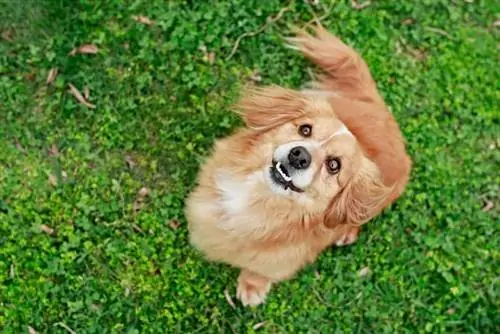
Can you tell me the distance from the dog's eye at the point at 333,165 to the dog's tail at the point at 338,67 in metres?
0.88

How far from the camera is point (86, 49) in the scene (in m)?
5.13

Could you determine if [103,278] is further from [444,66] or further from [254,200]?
[444,66]

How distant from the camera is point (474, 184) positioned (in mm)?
5344

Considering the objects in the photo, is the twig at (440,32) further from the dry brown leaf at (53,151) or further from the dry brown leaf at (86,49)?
the dry brown leaf at (53,151)

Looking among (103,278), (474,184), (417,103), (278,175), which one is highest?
(278,175)

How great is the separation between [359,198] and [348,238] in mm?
1010

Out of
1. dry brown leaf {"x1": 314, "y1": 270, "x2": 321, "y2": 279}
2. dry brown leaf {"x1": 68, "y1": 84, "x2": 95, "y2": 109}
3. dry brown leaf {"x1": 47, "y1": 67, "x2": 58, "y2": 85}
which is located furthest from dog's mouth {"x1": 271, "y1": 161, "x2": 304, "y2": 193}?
dry brown leaf {"x1": 47, "y1": 67, "x2": 58, "y2": 85}

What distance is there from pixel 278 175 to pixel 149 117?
4.91ft

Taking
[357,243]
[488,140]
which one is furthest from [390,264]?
[488,140]

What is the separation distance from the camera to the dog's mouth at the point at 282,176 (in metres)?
3.89

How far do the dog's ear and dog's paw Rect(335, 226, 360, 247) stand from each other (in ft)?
3.97

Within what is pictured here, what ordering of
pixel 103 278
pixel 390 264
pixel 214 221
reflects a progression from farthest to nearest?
pixel 390 264, pixel 103 278, pixel 214 221

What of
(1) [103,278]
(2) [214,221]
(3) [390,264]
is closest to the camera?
(2) [214,221]

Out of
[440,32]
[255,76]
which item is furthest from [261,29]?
[440,32]
